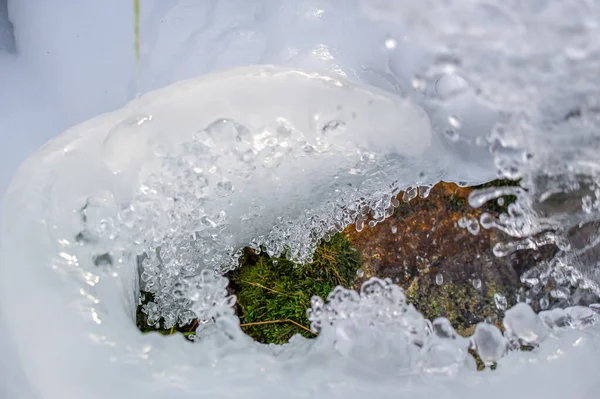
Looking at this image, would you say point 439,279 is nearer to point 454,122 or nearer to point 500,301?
point 500,301

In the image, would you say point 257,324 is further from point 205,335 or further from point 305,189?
point 305,189

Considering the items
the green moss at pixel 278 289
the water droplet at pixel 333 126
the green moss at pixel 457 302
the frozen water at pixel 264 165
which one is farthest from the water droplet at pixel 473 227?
the water droplet at pixel 333 126

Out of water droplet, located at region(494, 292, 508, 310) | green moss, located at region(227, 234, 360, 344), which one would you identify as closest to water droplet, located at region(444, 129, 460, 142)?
green moss, located at region(227, 234, 360, 344)

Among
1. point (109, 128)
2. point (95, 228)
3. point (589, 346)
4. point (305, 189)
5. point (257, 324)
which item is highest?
point (109, 128)

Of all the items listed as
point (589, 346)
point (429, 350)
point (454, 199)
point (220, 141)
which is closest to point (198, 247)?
point (220, 141)

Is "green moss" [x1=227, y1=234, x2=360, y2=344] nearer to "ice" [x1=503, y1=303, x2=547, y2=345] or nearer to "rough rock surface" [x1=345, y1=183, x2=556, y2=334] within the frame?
"rough rock surface" [x1=345, y1=183, x2=556, y2=334]
